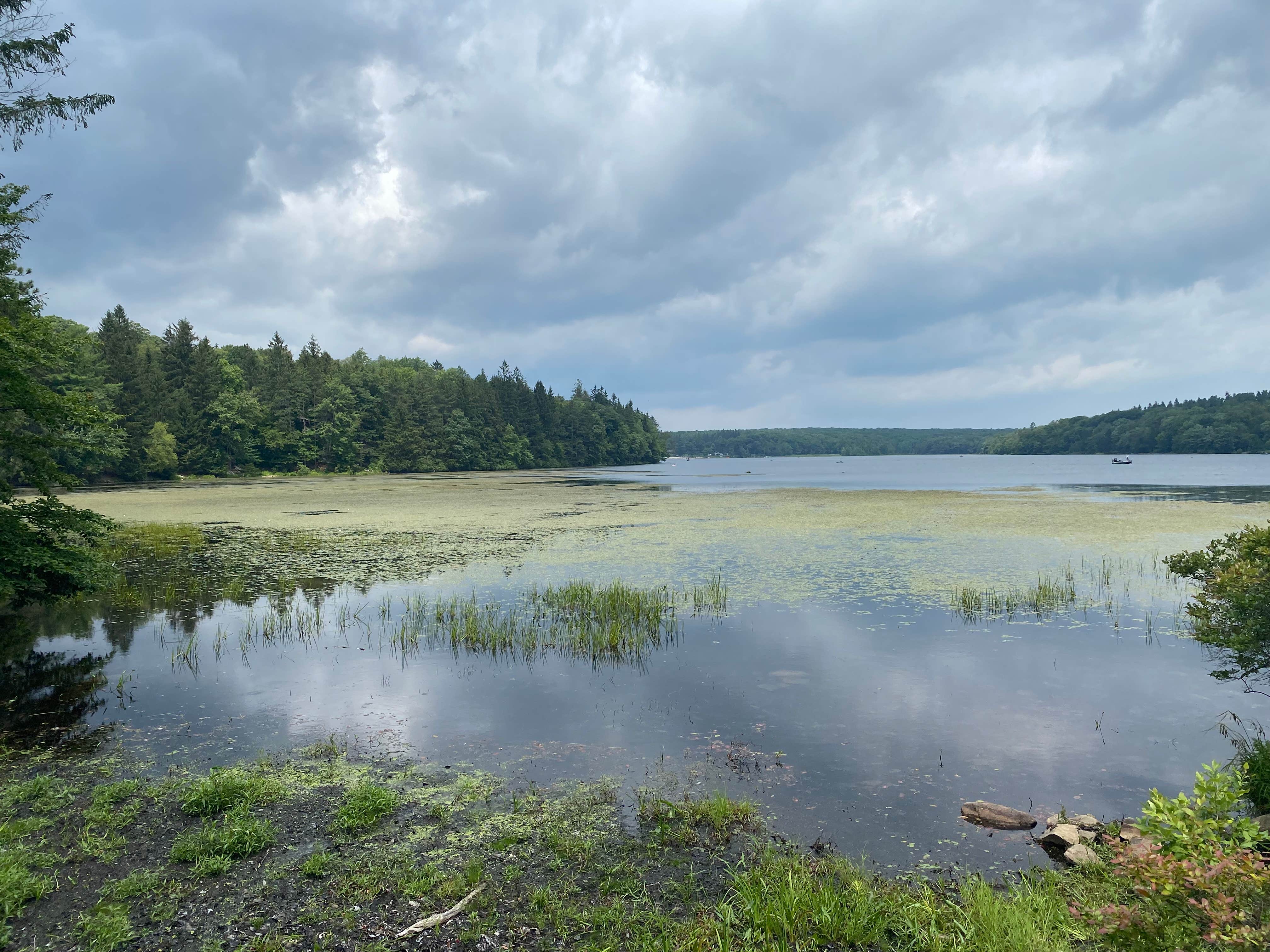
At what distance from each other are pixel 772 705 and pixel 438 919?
4.94 meters

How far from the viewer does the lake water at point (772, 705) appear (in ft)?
20.1

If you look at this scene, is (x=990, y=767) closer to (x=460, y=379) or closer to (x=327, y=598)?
(x=327, y=598)

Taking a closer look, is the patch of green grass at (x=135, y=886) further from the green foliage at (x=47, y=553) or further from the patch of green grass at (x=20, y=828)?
the green foliage at (x=47, y=553)

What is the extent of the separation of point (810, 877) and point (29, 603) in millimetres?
16449

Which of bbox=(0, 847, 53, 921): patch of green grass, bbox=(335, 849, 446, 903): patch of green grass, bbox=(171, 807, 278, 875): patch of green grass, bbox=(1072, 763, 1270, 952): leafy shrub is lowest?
bbox=(335, 849, 446, 903): patch of green grass

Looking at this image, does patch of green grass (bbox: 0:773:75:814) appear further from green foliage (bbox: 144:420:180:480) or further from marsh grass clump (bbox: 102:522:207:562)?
green foliage (bbox: 144:420:180:480)

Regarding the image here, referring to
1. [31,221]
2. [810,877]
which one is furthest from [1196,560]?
[31,221]

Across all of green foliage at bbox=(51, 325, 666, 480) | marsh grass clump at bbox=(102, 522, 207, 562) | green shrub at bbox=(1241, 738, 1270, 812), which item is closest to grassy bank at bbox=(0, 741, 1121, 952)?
green shrub at bbox=(1241, 738, 1270, 812)

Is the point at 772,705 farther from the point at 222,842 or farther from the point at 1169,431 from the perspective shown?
the point at 1169,431

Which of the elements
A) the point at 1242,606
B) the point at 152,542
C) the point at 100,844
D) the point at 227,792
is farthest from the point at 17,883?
the point at 152,542

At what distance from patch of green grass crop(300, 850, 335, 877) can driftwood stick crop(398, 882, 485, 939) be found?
1.00m

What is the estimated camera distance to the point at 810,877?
4578 millimetres

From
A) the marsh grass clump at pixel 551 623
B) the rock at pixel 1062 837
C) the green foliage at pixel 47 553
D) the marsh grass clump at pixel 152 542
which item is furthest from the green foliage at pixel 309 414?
the rock at pixel 1062 837

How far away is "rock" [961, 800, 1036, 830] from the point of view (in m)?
5.45
